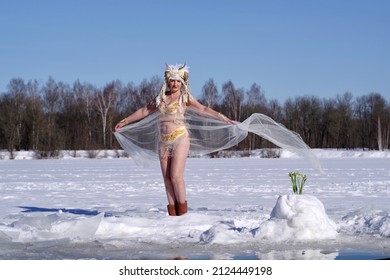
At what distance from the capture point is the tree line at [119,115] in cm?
4631

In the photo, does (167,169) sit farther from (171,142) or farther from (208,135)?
(208,135)

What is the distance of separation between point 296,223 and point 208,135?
249 cm

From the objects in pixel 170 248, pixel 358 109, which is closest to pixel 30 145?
pixel 358 109

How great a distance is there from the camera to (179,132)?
7.70 metres

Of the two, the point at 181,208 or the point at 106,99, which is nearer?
the point at 181,208

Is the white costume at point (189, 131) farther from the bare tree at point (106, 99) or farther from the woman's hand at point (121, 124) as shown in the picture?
the bare tree at point (106, 99)

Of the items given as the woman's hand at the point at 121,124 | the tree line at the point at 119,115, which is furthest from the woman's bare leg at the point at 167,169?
the tree line at the point at 119,115

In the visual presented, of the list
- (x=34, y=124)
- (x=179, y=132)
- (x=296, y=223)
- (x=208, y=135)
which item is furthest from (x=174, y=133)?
(x=34, y=124)

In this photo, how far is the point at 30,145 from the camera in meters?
46.8

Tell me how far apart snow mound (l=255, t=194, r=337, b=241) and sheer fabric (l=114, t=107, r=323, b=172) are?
1.68m

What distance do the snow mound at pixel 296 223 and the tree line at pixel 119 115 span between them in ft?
115

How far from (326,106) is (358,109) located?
182 inches

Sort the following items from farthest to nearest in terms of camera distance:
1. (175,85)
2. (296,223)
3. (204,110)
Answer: (204,110), (175,85), (296,223)
